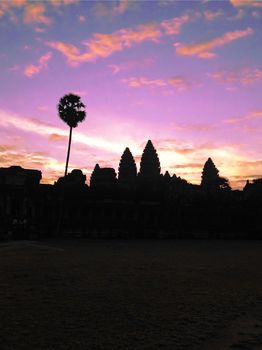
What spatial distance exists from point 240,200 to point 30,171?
25740mm

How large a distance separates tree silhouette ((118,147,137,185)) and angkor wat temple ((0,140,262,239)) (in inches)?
1178

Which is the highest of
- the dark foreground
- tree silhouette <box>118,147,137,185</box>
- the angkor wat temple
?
tree silhouette <box>118,147,137,185</box>

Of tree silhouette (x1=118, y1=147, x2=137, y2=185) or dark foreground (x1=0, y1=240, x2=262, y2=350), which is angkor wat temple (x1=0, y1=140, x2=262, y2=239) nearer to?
dark foreground (x1=0, y1=240, x2=262, y2=350)

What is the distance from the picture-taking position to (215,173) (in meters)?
92.7

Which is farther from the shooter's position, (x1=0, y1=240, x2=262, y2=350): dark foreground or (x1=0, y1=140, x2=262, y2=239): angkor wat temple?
(x1=0, y1=140, x2=262, y2=239): angkor wat temple

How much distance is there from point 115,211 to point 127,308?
38.0 metres

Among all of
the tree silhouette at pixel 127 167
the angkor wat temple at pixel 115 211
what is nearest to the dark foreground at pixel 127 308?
the angkor wat temple at pixel 115 211

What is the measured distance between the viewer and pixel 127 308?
402 inches

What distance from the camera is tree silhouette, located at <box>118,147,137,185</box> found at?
84188mm

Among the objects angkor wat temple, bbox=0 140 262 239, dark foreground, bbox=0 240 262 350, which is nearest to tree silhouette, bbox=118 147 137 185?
angkor wat temple, bbox=0 140 262 239

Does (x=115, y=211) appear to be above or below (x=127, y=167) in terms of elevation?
below

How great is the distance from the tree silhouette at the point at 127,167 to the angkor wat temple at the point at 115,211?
29.9m

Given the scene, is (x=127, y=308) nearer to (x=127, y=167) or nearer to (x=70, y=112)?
(x=70, y=112)

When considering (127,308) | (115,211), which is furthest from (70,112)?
(127,308)
